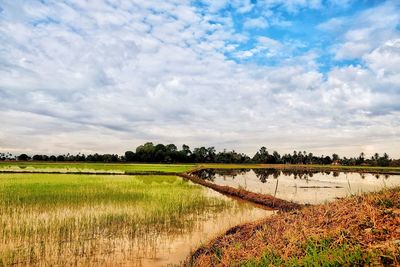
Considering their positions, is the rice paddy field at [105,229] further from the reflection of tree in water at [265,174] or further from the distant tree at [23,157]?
the distant tree at [23,157]

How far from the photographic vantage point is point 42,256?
770cm

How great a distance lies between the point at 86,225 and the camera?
433 inches

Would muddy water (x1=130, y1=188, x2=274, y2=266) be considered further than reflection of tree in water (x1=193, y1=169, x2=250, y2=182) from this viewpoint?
No

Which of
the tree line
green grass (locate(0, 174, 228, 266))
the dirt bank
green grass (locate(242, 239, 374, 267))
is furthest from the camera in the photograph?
the tree line

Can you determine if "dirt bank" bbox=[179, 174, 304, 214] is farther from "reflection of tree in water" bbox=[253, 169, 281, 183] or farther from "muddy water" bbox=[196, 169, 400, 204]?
"reflection of tree in water" bbox=[253, 169, 281, 183]

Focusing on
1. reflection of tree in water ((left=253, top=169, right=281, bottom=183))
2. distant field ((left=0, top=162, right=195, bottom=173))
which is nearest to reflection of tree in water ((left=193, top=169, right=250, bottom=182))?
reflection of tree in water ((left=253, top=169, right=281, bottom=183))

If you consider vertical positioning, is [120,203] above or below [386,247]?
below

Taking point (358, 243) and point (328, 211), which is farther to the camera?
point (328, 211)

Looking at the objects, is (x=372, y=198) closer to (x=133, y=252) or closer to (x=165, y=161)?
(x=133, y=252)

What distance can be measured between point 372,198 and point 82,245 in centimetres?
764

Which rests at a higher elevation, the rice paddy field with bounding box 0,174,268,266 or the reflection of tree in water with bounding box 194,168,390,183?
the rice paddy field with bounding box 0,174,268,266

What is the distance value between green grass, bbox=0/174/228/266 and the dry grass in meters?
3.27

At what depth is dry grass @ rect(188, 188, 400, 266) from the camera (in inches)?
152

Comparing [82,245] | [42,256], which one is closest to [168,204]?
[82,245]
